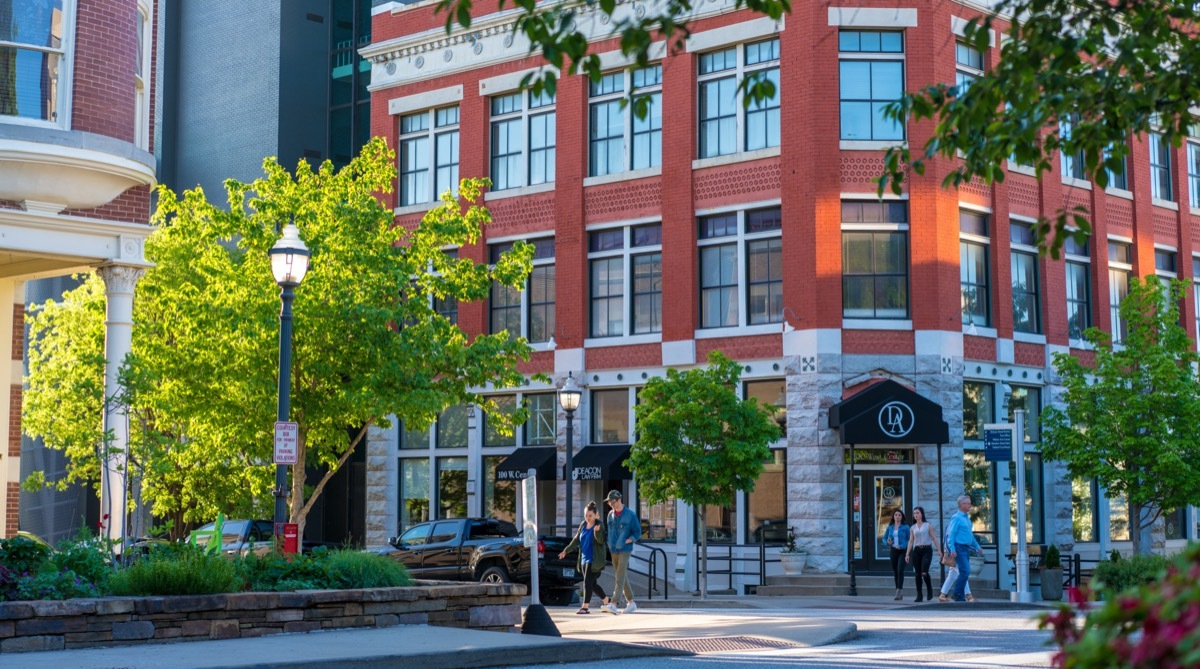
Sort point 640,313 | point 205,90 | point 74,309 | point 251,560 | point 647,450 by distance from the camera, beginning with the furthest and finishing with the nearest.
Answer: point 205,90 < point 74,309 < point 640,313 < point 647,450 < point 251,560

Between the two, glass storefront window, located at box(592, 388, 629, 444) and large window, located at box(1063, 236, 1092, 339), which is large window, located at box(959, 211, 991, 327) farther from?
glass storefront window, located at box(592, 388, 629, 444)

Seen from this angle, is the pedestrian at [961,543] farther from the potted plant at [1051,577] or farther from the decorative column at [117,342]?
the decorative column at [117,342]

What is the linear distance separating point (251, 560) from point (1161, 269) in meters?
27.7

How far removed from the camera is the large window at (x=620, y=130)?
34.3m

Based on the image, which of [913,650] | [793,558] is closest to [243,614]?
[913,650]

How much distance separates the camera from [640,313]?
34312mm

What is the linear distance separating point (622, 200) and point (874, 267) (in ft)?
20.6

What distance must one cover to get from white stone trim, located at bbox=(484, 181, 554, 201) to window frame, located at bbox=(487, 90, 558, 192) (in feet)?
0.36

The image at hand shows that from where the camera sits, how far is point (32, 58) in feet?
62.4

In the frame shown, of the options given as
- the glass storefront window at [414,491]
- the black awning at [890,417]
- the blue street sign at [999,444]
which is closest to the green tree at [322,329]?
the black awning at [890,417]

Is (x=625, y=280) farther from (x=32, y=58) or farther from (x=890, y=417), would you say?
(x=32, y=58)

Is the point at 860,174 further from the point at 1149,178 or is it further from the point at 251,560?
the point at 251,560

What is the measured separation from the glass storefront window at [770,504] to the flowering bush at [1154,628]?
1076 inches

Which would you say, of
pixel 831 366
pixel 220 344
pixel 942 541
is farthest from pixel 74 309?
pixel 942 541
